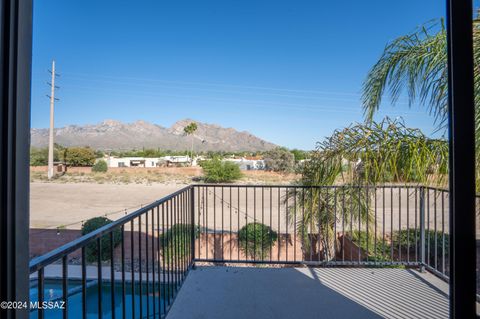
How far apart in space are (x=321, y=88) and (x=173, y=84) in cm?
604

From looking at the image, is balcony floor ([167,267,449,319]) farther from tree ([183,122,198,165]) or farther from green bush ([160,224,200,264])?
tree ([183,122,198,165])

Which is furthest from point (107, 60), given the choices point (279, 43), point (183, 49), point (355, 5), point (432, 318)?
point (432, 318)

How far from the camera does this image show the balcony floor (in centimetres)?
185

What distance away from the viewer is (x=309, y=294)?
2105mm

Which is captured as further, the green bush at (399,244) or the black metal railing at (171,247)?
the green bush at (399,244)

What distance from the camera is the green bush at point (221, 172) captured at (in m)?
9.50

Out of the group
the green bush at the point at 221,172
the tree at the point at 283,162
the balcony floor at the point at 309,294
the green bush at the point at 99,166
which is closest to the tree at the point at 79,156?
the green bush at the point at 99,166

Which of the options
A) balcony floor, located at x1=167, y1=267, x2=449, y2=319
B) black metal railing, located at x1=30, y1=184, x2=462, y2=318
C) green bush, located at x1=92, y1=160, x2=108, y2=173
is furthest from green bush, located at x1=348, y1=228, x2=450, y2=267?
green bush, located at x1=92, y1=160, x2=108, y2=173

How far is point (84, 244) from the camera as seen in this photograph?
86 cm

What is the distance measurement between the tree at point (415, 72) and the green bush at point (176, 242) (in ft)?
7.00

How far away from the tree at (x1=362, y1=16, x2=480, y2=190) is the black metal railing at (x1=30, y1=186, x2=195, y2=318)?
2080 millimetres

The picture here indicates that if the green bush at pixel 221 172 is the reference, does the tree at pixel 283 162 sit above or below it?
above

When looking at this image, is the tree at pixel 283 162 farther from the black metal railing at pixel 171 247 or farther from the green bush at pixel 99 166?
the green bush at pixel 99 166

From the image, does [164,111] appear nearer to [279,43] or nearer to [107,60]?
[107,60]
